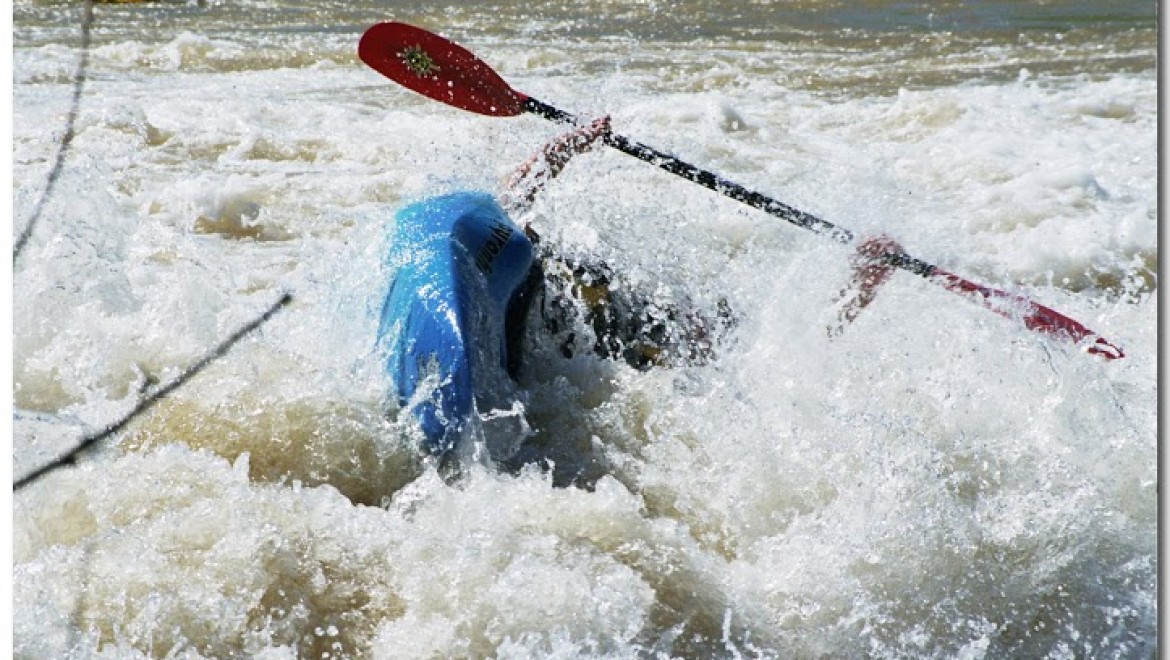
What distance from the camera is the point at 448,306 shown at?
2.78 metres

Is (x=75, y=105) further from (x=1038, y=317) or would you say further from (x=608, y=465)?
(x=1038, y=317)

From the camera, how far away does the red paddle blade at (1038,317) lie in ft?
10.3

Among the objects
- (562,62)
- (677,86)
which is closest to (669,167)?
(677,86)

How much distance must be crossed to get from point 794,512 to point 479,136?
4119 millimetres

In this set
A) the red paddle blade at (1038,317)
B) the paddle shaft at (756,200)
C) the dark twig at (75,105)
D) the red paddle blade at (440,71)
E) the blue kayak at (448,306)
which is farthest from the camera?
the red paddle blade at (440,71)

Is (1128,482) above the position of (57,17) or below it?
above

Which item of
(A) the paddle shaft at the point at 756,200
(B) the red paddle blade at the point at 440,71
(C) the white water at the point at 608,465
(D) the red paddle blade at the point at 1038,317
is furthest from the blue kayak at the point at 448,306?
(D) the red paddle blade at the point at 1038,317

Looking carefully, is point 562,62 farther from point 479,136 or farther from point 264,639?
point 264,639

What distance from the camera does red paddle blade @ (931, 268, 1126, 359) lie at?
315 cm

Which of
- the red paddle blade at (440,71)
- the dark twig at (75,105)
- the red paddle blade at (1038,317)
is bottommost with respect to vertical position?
the red paddle blade at (1038,317)

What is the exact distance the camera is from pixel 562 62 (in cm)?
884

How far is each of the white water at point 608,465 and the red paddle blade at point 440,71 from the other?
270mm

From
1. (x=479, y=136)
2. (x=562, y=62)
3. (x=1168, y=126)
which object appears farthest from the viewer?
(x=562, y=62)

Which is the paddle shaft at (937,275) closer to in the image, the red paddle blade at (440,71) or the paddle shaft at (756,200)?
the paddle shaft at (756,200)
